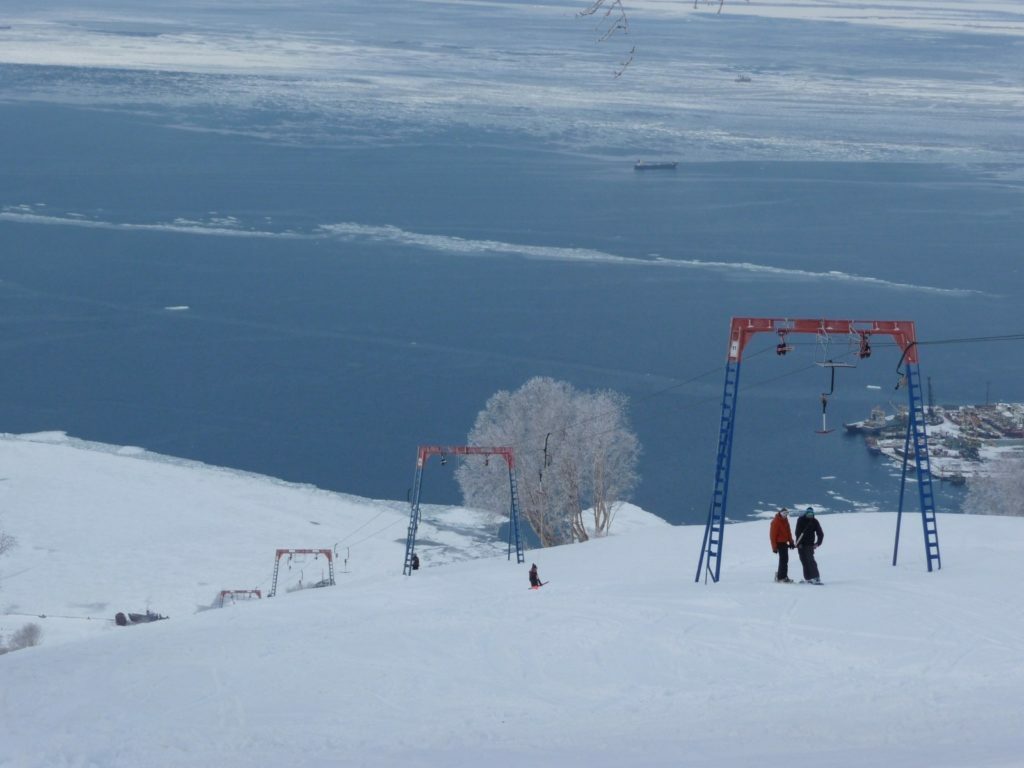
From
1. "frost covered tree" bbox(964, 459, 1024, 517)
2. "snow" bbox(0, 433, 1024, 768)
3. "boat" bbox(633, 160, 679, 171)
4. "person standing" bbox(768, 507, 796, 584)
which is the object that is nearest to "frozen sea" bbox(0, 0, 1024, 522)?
"boat" bbox(633, 160, 679, 171)

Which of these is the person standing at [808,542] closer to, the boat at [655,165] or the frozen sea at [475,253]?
the frozen sea at [475,253]

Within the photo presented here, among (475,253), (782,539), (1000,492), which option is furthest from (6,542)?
(475,253)

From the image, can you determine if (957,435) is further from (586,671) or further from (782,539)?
(586,671)

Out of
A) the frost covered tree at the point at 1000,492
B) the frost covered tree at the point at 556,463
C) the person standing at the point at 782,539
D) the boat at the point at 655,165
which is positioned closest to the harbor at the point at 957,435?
the frost covered tree at the point at 1000,492

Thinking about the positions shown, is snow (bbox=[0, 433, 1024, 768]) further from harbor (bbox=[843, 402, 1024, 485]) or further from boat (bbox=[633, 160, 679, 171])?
boat (bbox=[633, 160, 679, 171])

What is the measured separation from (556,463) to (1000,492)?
251 inches

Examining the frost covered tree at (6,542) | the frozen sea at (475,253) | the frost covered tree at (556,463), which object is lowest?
the frost covered tree at (6,542)

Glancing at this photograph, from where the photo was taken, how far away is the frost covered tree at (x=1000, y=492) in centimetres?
2041

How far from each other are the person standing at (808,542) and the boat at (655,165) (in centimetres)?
3951

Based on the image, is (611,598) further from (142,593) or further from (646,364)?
(646,364)

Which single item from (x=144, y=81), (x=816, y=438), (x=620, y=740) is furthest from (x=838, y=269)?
(x=144, y=81)

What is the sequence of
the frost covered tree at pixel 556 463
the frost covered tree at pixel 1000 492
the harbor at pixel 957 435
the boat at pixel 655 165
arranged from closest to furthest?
the frost covered tree at pixel 1000 492 < the frost covered tree at pixel 556 463 < the harbor at pixel 957 435 < the boat at pixel 655 165

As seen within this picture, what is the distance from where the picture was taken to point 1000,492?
68.2 feet

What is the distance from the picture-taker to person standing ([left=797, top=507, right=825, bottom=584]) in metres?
9.68
